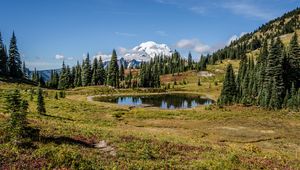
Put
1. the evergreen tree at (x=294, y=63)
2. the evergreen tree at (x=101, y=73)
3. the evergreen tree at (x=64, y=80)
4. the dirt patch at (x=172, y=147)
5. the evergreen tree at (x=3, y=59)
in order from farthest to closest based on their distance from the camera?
1. the evergreen tree at (x=101, y=73)
2. the evergreen tree at (x=64, y=80)
3. the evergreen tree at (x=3, y=59)
4. the evergreen tree at (x=294, y=63)
5. the dirt patch at (x=172, y=147)

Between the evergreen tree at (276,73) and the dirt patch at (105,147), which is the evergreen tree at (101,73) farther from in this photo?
the dirt patch at (105,147)

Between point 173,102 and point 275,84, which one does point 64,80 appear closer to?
point 173,102

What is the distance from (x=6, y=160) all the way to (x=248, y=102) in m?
78.6

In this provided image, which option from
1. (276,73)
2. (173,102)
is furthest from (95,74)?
(276,73)

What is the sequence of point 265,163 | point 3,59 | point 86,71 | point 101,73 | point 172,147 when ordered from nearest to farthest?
point 265,163
point 172,147
point 3,59
point 86,71
point 101,73

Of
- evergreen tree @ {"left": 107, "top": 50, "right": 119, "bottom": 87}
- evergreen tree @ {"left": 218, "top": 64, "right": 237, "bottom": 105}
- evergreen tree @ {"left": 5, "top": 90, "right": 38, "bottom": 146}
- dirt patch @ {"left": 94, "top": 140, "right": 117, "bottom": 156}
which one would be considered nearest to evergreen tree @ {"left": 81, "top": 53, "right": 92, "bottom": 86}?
evergreen tree @ {"left": 107, "top": 50, "right": 119, "bottom": 87}

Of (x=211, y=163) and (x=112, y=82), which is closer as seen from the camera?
(x=211, y=163)

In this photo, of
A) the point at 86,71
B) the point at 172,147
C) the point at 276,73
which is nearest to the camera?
the point at 172,147

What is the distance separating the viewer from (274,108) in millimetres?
78125

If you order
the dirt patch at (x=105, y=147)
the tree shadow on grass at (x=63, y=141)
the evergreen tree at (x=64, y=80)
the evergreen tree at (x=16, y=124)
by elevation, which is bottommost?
the dirt patch at (x=105, y=147)

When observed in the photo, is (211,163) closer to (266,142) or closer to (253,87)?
(266,142)

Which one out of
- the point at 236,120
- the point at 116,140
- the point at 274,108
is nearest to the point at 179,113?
the point at 236,120

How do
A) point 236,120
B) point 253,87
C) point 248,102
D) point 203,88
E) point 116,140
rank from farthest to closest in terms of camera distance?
point 203,88, point 253,87, point 248,102, point 236,120, point 116,140

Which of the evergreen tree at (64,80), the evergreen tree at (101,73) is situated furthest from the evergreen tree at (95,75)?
the evergreen tree at (64,80)
